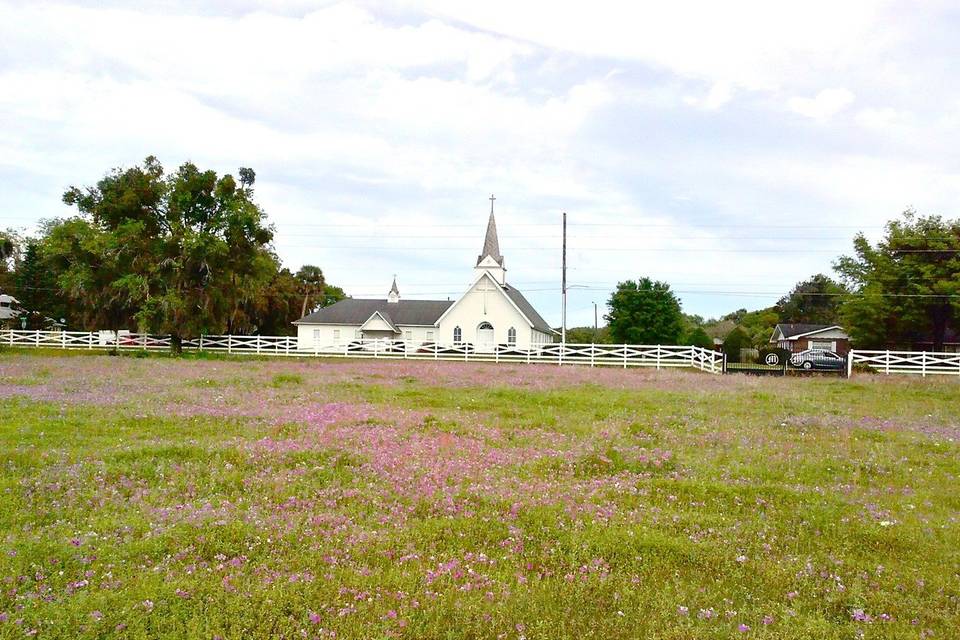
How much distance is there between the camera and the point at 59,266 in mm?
43094

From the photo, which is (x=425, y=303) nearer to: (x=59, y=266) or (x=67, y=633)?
(x=59, y=266)

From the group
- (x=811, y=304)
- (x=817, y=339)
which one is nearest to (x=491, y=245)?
(x=817, y=339)

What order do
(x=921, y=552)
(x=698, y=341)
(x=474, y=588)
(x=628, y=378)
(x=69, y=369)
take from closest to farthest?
1. (x=474, y=588)
2. (x=921, y=552)
3. (x=69, y=369)
4. (x=628, y=378)
5. (x=698, y=341)

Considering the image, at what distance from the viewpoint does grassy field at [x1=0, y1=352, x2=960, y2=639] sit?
4.96m

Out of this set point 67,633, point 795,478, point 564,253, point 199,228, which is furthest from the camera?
point 564,253

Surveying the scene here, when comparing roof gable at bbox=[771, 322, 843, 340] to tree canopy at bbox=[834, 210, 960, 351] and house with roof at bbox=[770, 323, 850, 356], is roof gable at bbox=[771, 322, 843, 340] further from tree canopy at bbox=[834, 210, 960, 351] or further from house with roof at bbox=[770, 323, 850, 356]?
tree canopy at bbox=[834, 210, 960, 351]

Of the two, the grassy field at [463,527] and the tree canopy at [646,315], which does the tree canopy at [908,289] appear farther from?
the grassy field at [463,527]

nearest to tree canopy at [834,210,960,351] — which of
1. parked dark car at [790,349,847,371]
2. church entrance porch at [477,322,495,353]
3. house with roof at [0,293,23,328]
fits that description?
parked dark car at [790,349,847,371]

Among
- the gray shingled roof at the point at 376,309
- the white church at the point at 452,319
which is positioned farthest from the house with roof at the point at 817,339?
the gray shingled roof at the point at 376,309

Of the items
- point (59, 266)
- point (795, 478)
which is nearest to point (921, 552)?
point (795, 478)

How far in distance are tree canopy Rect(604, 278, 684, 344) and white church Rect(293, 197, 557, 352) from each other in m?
8.44

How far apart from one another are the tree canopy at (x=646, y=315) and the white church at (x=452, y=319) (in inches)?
332

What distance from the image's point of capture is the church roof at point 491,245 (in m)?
62.4

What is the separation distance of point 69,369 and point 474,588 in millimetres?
24522
